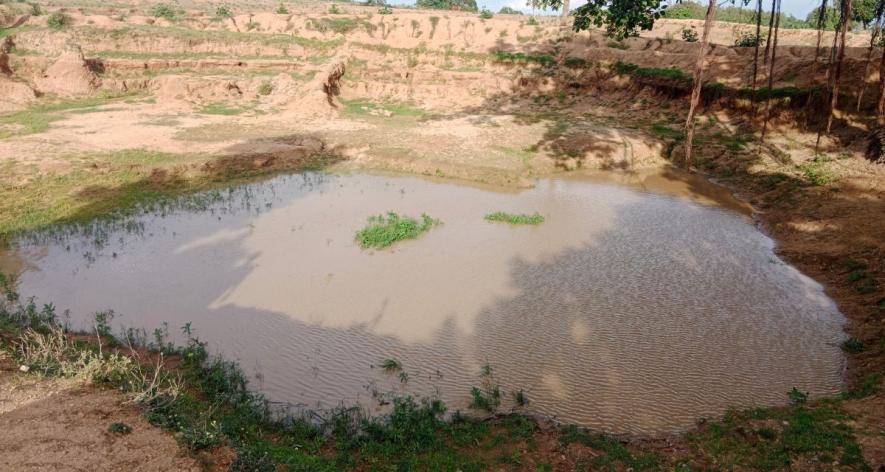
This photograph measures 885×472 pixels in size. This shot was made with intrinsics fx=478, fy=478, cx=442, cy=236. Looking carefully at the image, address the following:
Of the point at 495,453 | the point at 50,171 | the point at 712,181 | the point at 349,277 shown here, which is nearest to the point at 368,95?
the point at 50,171

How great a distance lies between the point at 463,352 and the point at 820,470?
5.05 meters

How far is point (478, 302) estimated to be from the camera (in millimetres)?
10289

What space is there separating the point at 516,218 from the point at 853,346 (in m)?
8.60

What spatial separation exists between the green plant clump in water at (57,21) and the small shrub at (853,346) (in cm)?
4702

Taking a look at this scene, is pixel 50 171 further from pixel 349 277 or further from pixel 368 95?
pixel 368 95

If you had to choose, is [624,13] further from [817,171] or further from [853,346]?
[817,171]

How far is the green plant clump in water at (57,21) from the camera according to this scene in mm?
35000

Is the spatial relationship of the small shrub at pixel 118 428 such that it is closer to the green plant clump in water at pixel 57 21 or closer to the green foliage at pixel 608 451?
the green foliage at pixel 608 451

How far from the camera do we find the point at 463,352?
856 centimetres

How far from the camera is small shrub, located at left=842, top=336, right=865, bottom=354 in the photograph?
869cm

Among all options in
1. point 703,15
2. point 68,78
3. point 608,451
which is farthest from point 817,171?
point 703,15

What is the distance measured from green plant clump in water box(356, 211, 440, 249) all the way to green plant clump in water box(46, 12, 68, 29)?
36.0m

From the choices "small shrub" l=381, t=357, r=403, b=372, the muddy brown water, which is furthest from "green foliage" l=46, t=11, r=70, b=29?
"small shrub" l=381, t=357, r=403, b=372

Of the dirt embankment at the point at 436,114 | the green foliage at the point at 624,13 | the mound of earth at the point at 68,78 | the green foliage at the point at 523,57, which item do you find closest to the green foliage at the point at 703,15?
the dirt embankment at the point at 436,114
